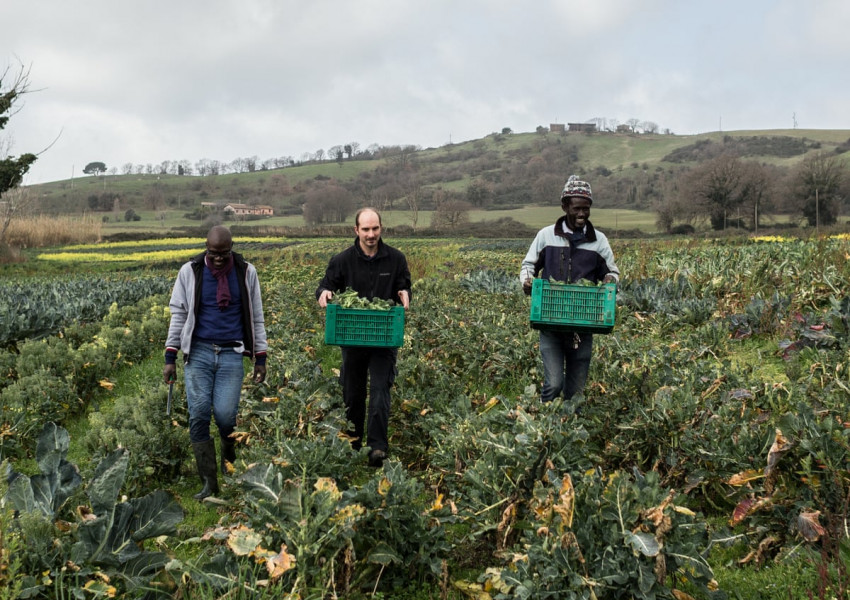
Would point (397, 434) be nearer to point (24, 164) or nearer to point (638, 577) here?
point (638, 577)

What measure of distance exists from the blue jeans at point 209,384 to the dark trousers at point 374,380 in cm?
89

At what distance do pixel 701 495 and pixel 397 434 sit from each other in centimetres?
250

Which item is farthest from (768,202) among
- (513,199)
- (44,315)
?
(44,315)

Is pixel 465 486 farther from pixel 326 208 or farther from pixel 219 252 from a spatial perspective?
pixel 326 208

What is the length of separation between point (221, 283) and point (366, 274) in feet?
3.64

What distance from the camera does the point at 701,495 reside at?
4359 mm

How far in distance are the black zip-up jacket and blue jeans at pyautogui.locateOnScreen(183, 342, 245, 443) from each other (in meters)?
0.87

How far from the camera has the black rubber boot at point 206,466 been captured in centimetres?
464

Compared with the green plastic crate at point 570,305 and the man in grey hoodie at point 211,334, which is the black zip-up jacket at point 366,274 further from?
the green plastic crate at point 570,305

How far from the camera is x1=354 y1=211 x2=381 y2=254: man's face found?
15.8 feet

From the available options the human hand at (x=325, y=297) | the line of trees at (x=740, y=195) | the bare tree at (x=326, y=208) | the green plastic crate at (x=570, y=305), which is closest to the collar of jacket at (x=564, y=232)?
the green plastic crate at (x=570, y=305)

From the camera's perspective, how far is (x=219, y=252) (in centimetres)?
445

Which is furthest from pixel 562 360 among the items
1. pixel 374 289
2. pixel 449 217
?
pixel 449 217

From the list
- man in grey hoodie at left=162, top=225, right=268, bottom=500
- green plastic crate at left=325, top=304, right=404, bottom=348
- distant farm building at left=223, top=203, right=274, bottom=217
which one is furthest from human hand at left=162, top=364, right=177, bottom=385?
distant farm building at left=223, top=203, right=274, bottom=217
